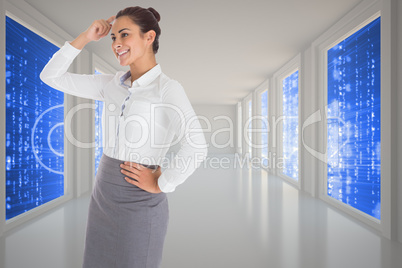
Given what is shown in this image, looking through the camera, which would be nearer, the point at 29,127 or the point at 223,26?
the point at 29,127

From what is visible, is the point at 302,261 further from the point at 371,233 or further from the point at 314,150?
the point at 314,150

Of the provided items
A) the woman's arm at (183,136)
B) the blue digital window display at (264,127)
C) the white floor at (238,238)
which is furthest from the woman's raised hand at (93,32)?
the blue digital window display at (264,127)

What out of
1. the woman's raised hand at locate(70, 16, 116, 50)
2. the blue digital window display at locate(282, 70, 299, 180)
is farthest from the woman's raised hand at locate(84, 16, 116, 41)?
the blue digital window display at locate(282, 70, 299, 180)

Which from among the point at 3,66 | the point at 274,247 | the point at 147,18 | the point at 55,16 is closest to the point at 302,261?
the point at 274,247

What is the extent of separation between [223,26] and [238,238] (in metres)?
2.96

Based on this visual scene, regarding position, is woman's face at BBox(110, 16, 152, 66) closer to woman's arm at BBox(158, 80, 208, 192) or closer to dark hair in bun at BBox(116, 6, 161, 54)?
dark hair in bun at BBox(116, 6, 161, 54)

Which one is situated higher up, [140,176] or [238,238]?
[140,176]

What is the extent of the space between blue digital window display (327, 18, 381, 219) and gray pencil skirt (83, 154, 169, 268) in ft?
10.3

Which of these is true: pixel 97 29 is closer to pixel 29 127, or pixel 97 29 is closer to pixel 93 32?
pixel 93 32

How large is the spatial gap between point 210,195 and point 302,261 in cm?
264

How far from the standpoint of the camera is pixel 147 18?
0.96 meters

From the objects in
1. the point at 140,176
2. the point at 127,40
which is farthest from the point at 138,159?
the point at 127,40

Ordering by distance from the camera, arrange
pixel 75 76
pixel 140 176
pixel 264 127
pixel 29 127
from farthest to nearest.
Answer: pixel 264 127 < pixel 29 127 < pixel 75 76 < pixel 140 176

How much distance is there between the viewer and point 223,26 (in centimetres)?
421
